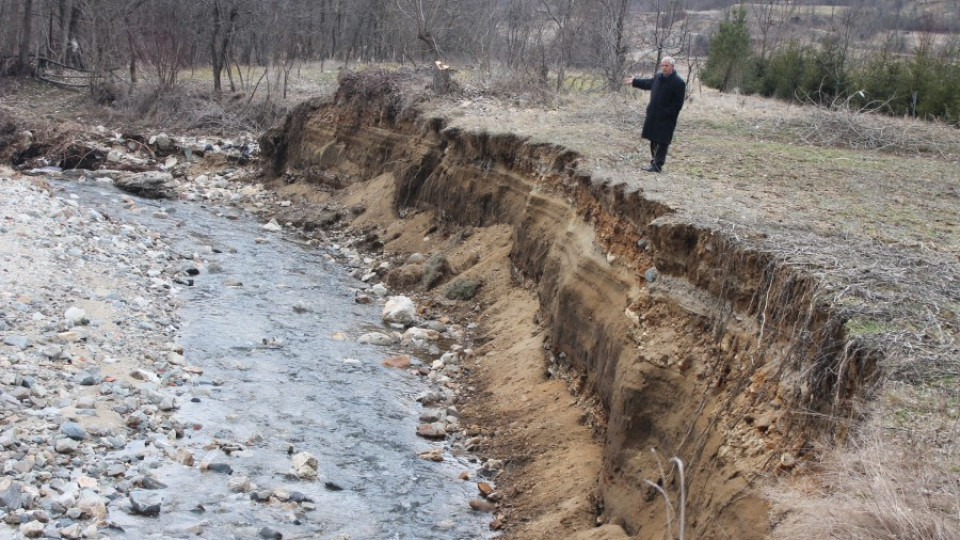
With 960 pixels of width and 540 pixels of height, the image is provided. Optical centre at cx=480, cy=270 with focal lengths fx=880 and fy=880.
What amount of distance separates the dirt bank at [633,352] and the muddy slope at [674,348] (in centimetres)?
1

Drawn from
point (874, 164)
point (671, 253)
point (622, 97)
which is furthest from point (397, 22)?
point (671, 253)

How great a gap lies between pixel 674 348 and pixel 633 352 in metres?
0.52

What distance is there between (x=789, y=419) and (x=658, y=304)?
247 centimetres

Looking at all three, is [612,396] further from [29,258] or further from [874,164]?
[29,258]

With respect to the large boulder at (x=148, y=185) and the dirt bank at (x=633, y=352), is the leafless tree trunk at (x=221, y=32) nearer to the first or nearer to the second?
the large boulder at (x=148, y=185)

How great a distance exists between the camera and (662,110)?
1002 centimetres

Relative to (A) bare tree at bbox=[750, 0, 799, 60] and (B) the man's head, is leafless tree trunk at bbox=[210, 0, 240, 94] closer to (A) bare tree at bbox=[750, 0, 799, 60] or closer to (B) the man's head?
(A) bare tree at bbox=[750, 0, 799, 60]

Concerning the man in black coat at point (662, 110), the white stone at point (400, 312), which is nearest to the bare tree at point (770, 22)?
the man in black coat at point (662, 110)

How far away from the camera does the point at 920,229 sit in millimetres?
7535

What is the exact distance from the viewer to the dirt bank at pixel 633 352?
480cm

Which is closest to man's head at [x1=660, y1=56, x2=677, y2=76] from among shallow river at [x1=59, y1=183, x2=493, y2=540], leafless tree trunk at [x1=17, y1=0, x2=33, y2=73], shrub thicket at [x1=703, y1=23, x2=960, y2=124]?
shallow river at [x1=59, y1=183, x2=493, y2=540]

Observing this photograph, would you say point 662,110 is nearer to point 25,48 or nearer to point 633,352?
point 633,352

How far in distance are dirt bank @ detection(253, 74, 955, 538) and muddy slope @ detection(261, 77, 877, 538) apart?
0.01 metres

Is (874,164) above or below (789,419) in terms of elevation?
above
